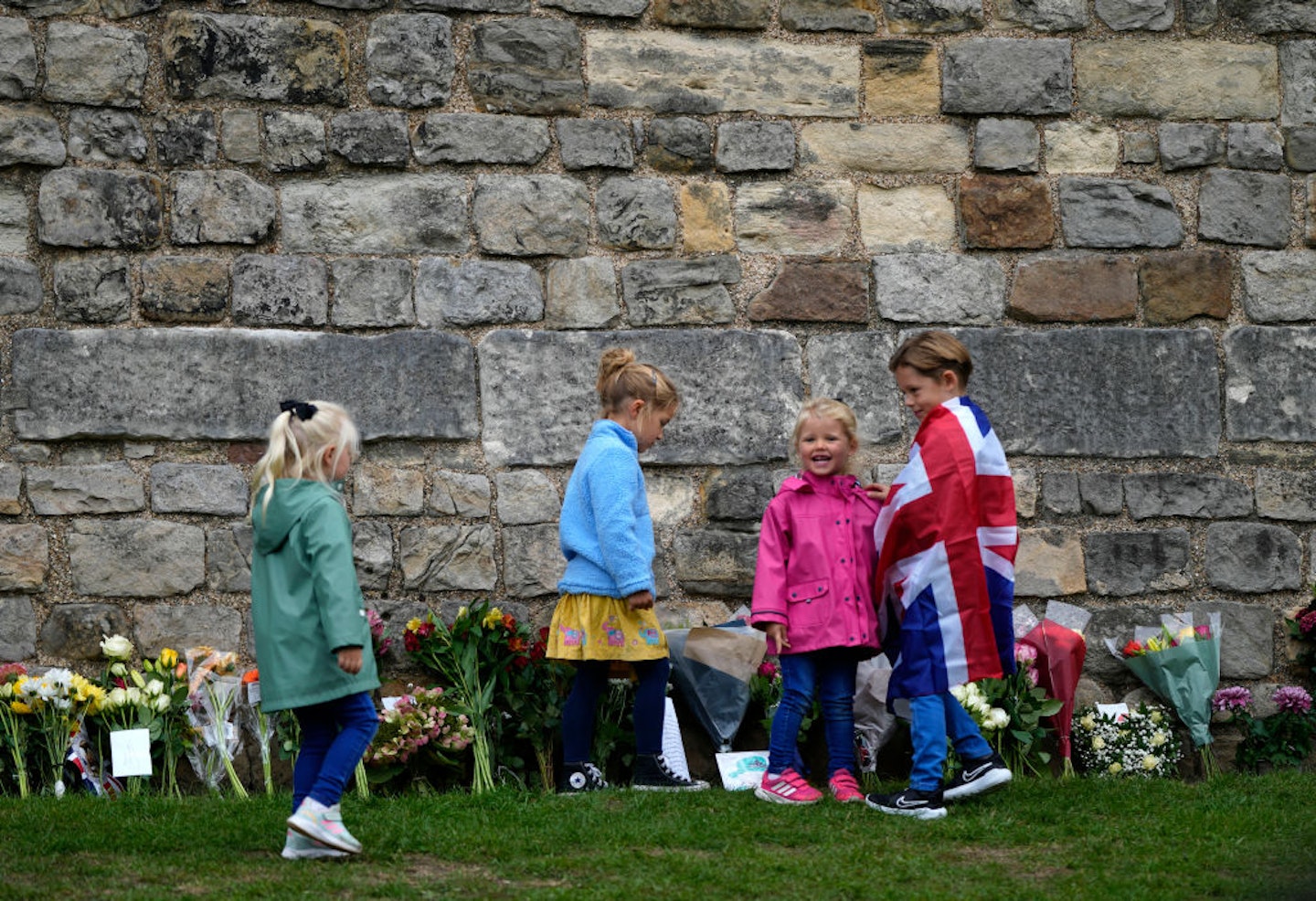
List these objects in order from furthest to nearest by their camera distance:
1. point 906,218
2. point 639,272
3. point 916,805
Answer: point 906,218
point 639,272
point 916,805

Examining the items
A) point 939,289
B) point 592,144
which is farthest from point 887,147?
point 592,144

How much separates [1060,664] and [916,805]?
3.77ft

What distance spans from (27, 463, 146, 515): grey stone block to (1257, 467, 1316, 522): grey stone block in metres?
4.01

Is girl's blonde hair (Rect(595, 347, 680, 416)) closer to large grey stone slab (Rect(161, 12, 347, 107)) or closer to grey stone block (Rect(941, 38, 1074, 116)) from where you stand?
large grey stone slab (Rect(161, 12, 347, 107))

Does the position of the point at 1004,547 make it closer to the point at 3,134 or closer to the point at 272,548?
the point at 272,548

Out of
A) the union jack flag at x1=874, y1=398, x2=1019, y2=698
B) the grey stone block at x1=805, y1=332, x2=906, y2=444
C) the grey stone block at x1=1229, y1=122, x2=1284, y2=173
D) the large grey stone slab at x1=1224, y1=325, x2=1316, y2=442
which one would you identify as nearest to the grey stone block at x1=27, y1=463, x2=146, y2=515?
the grey stone block at x1=805, y1=332, x2=906, y2=444

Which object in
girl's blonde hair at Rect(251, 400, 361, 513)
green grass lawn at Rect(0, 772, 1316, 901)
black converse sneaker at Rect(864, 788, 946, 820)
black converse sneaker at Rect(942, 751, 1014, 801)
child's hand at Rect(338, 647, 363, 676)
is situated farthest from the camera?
black converse sneaker at Rect(942, 751, 1014, 801)

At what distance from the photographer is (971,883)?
3.24m

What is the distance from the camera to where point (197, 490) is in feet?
16.2

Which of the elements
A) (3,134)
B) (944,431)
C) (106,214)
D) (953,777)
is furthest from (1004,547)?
(3,134)

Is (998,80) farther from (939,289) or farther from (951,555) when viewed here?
(951,555)

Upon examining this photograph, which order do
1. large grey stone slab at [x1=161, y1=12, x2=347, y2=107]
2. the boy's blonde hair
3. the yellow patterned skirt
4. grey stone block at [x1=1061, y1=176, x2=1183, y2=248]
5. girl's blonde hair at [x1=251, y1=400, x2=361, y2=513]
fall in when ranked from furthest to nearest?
A: grey stone block at [x1=1061, y1=176, x2=1183, y2=248], large grey stone slab at [x1=161, y1=12, x2=347, y2=107], the yellow patterned skirt, the boy's blonde hair, girl's blonde hair at [x1=251, y1=400, x2=361, y2=513]

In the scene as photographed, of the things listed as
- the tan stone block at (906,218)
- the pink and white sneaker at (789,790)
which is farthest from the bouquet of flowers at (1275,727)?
the tan stone block at (906,218)

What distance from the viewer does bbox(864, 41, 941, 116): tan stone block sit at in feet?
17.5
